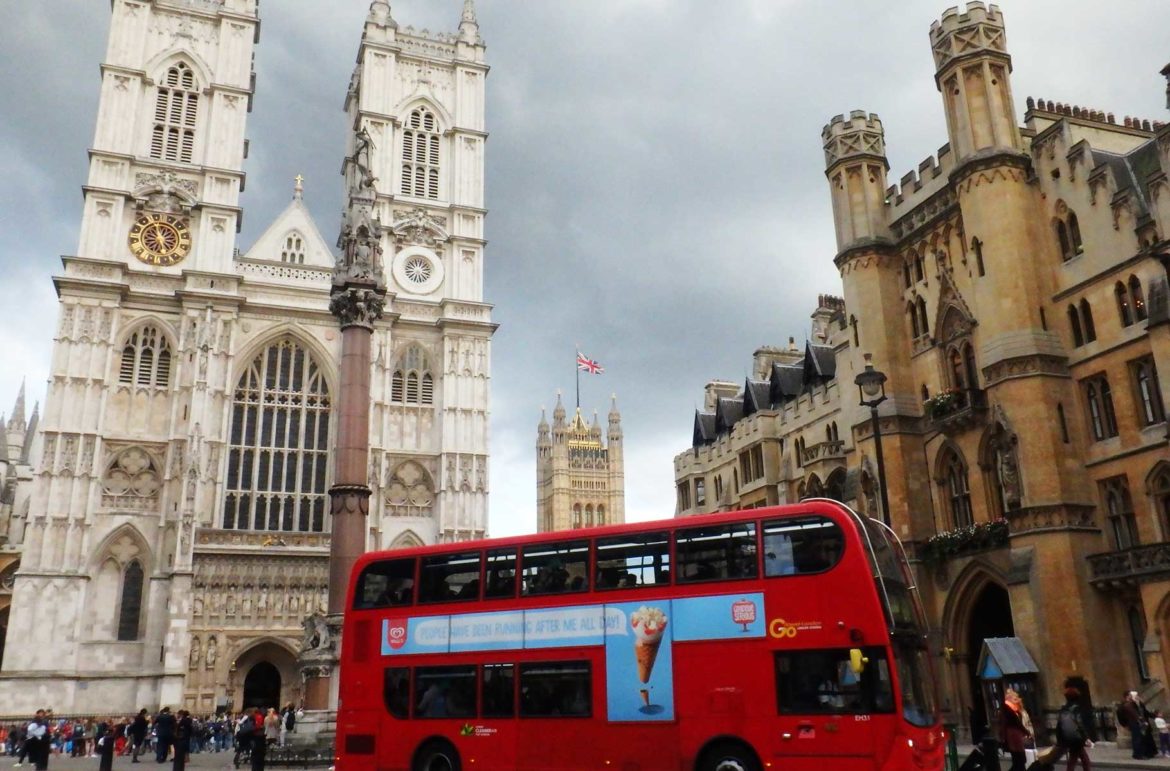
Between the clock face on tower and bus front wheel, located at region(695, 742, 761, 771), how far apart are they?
43.7 m

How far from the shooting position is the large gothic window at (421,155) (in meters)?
55.4

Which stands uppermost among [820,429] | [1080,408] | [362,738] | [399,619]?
[820,429]

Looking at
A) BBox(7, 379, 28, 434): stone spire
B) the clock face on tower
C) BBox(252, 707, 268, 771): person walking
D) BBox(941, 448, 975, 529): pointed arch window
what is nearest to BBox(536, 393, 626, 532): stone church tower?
BBox(7, 379, 28, 434): stone spire

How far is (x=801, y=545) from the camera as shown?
1278 centimetres

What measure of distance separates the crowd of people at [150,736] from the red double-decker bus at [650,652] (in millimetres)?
4819

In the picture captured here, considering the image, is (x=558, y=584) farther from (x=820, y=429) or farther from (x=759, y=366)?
(x=759, y=366)

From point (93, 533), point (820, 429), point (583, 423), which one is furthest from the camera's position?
point (583, 423)

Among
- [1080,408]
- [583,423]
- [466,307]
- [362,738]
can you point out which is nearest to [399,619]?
[362,738]

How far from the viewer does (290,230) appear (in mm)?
53438

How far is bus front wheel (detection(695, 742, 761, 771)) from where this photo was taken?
41.3 feet

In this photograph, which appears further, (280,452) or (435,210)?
(435,210)

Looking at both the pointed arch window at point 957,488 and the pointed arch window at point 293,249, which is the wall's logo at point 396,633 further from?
the pointed arch window at point 293,249

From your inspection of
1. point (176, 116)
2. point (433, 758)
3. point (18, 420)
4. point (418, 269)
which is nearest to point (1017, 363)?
point (433, 758)

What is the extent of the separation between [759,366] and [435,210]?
2196 centimetres
